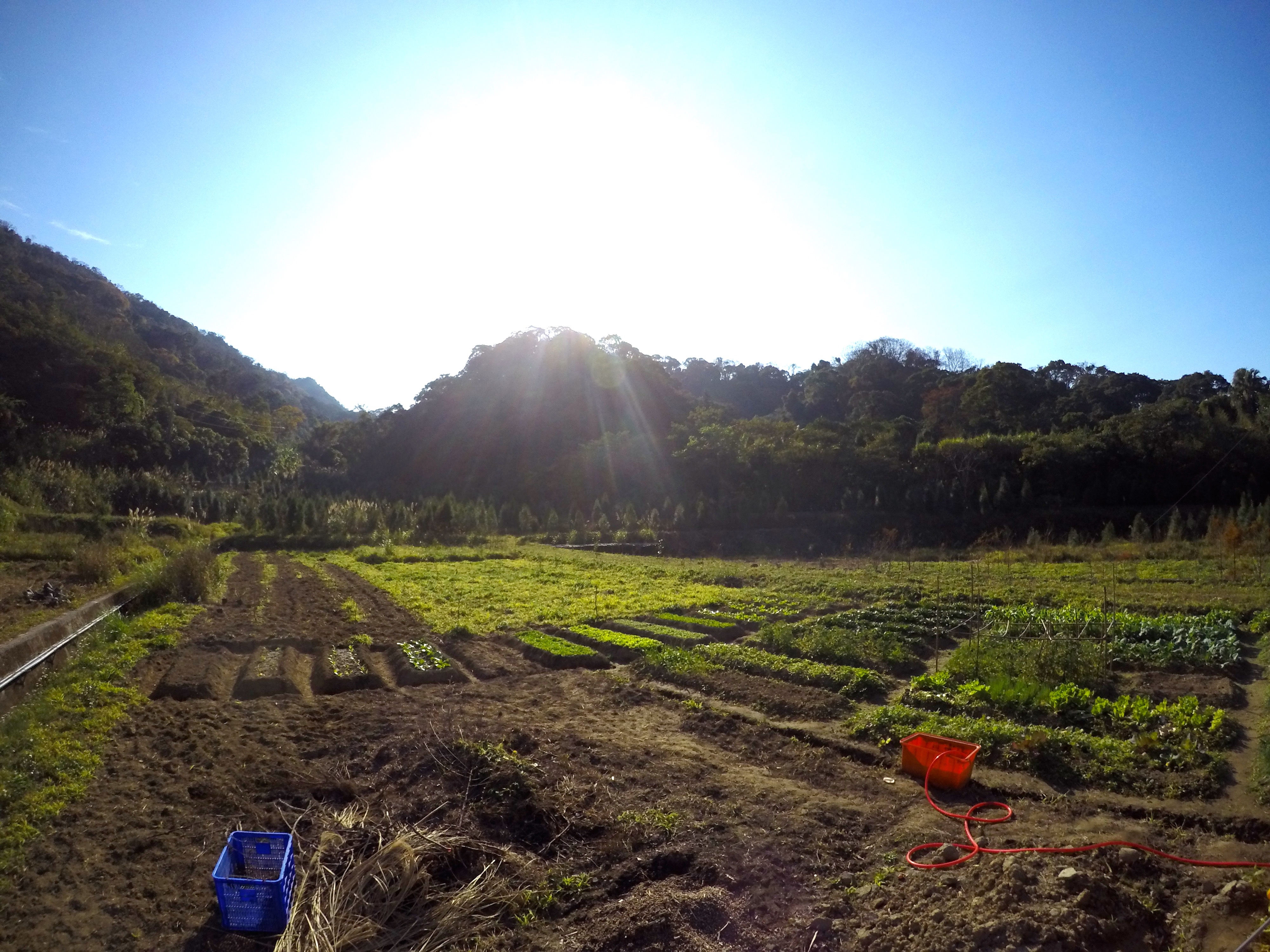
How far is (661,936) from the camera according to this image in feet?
12.7

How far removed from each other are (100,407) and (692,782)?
4625 cm

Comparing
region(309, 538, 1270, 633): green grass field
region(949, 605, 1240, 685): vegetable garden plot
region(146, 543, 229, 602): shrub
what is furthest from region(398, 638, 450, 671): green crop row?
region(949, 605, 1240, 685): vegetable garden plot

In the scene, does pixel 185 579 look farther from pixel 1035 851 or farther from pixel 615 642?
pixel 1035 851

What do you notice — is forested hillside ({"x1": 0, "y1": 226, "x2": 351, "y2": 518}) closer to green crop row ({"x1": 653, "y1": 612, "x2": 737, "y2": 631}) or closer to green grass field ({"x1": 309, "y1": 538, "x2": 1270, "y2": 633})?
green grass field ({"x1": 309, "y1": 538, "x2": 1270, "y2": 633})

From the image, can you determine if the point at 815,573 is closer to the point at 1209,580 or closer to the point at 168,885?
the point at 1209,580

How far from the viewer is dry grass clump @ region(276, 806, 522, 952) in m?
3.98

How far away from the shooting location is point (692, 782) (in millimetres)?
5859

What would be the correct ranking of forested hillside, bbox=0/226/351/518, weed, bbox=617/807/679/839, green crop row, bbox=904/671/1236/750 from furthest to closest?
forested hillside, bbox=0/226/351/518 → green crop row, bbox=904/671/1236/750 → weed, bbox=617/807/679/839

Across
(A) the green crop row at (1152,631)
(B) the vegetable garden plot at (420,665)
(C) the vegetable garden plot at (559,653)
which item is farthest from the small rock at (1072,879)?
(B) the vegetable garden plot at (420,665)

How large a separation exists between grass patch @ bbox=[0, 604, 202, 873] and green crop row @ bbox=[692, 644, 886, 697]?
627cm

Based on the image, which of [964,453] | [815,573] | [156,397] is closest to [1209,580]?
[815,573]

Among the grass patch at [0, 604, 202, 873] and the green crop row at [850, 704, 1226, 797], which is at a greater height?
the green crop row at [850, 704, 1226, 797]

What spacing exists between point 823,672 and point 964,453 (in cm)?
2803

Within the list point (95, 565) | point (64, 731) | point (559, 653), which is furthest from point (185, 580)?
point (559, 653)
